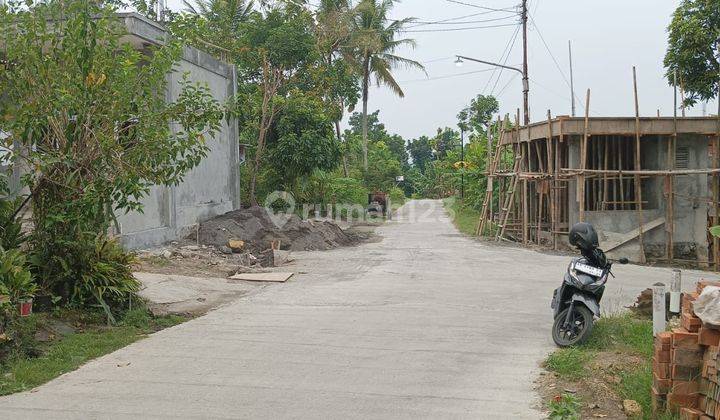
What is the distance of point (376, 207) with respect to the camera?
1270 inches

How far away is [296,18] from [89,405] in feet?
83.4

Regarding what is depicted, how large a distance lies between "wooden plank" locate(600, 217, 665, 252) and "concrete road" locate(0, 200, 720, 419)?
4574mm

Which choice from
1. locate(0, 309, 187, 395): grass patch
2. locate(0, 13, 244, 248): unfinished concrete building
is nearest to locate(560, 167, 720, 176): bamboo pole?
locate(0, 13, 244, 248): unfinished concrete building

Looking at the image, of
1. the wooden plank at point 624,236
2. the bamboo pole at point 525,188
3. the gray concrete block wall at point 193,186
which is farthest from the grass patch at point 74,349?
the bamboo pole at point 525,188

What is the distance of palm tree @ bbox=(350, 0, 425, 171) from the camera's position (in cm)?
3341

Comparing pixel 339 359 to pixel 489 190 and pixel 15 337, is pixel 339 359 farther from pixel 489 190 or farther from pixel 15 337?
pixel 489 190

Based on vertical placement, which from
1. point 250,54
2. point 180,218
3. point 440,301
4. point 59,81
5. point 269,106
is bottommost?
point 440,301

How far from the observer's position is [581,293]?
729 centimetres

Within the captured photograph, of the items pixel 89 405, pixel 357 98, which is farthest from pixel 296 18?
pixel 89 405

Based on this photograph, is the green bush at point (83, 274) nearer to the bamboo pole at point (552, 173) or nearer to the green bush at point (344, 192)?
the bamboo pole at point (552, 173)

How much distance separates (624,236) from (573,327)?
1037cm

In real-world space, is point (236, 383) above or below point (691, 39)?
below

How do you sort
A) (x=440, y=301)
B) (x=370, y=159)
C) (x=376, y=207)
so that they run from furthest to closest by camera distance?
1. (x=370, y=159)
2. (x=376, y=207)
3. (x=440, y=301)

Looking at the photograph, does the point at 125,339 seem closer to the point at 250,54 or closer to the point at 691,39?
the point at 691,39
